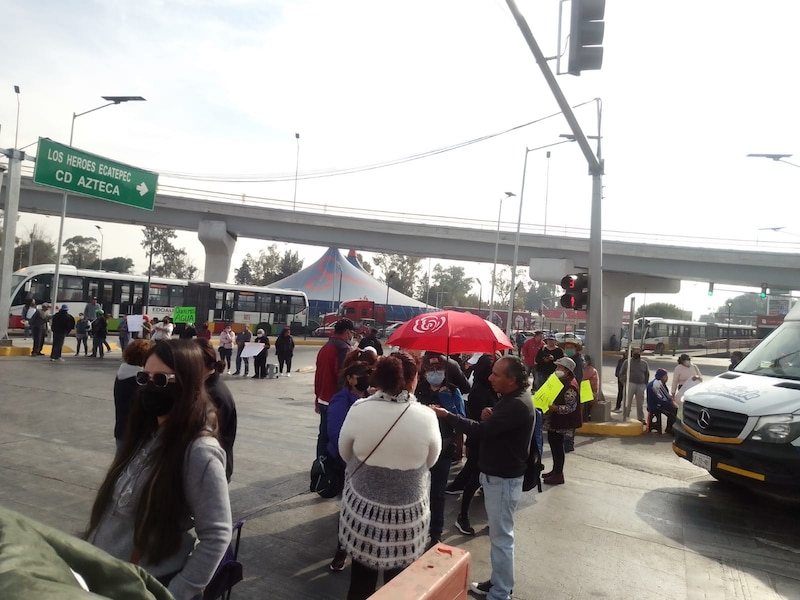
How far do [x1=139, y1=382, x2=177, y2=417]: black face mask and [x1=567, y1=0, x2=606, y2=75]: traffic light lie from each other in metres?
5.81

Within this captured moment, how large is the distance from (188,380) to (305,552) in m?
3.11

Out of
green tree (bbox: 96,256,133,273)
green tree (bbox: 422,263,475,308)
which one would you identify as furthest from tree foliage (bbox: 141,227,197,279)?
green tree (bbox: 422,263,475,308)

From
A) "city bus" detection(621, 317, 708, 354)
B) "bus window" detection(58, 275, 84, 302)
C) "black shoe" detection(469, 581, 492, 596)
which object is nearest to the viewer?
"black shoe" detection(469, 581, 492, 596)

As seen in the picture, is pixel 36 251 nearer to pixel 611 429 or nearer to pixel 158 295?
pixel 158 295

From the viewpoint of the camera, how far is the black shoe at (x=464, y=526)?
5727mm

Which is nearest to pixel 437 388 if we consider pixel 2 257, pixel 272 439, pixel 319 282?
pixel 272 439

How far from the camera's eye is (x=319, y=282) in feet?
182

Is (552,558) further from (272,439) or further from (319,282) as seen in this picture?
(319,282)

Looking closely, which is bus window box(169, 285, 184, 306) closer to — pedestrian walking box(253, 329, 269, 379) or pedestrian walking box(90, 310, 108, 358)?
pedestrian walking box(90, 310, 108, 358)

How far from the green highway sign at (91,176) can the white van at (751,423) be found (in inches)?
610

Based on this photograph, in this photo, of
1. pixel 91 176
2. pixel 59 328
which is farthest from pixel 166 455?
pixel 59 328

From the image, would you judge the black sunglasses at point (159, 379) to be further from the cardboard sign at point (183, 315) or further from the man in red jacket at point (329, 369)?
the cardboard sign at point (183, 315)

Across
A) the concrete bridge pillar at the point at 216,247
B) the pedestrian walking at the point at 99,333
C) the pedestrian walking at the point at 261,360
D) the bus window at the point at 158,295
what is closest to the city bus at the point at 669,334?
the concrete bridge pillar at the point at 216,247

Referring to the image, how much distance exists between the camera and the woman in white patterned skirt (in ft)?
11.0
